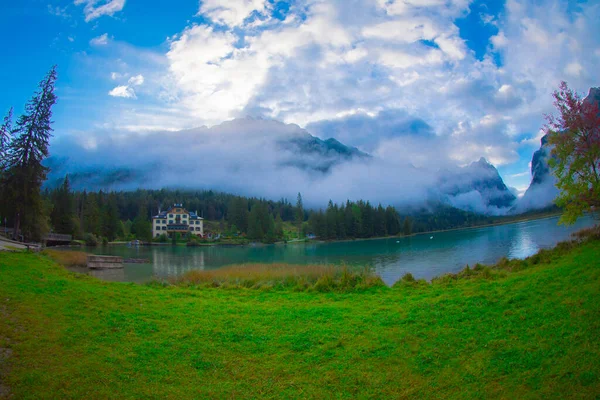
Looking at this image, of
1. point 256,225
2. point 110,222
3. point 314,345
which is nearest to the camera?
point 314,345

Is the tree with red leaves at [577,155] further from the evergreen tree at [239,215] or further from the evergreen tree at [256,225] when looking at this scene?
the evergreen tree at [239,215]

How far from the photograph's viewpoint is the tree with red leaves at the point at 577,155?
805 inches

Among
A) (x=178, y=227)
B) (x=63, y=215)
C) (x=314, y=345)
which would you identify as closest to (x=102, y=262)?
(x=314, y=345)

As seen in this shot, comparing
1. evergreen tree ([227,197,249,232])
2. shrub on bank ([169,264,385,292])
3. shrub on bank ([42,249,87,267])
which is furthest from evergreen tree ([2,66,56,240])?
evergreen tree ([227,197,249,232])

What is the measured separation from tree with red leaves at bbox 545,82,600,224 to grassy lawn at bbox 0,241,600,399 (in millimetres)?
10352

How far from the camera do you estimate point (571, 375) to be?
554 centimetres

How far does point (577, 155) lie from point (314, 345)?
70.6ft

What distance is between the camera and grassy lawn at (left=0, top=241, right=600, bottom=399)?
19.7 ft

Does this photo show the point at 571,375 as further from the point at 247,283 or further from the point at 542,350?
the point at 247,283

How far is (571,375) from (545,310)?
3633 mm

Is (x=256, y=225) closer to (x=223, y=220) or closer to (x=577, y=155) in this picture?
(x=223, y=220)

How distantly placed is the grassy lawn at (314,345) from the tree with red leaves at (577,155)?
408 inches

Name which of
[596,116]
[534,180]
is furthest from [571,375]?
[534,180]

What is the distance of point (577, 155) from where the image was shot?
2100 centimetres
